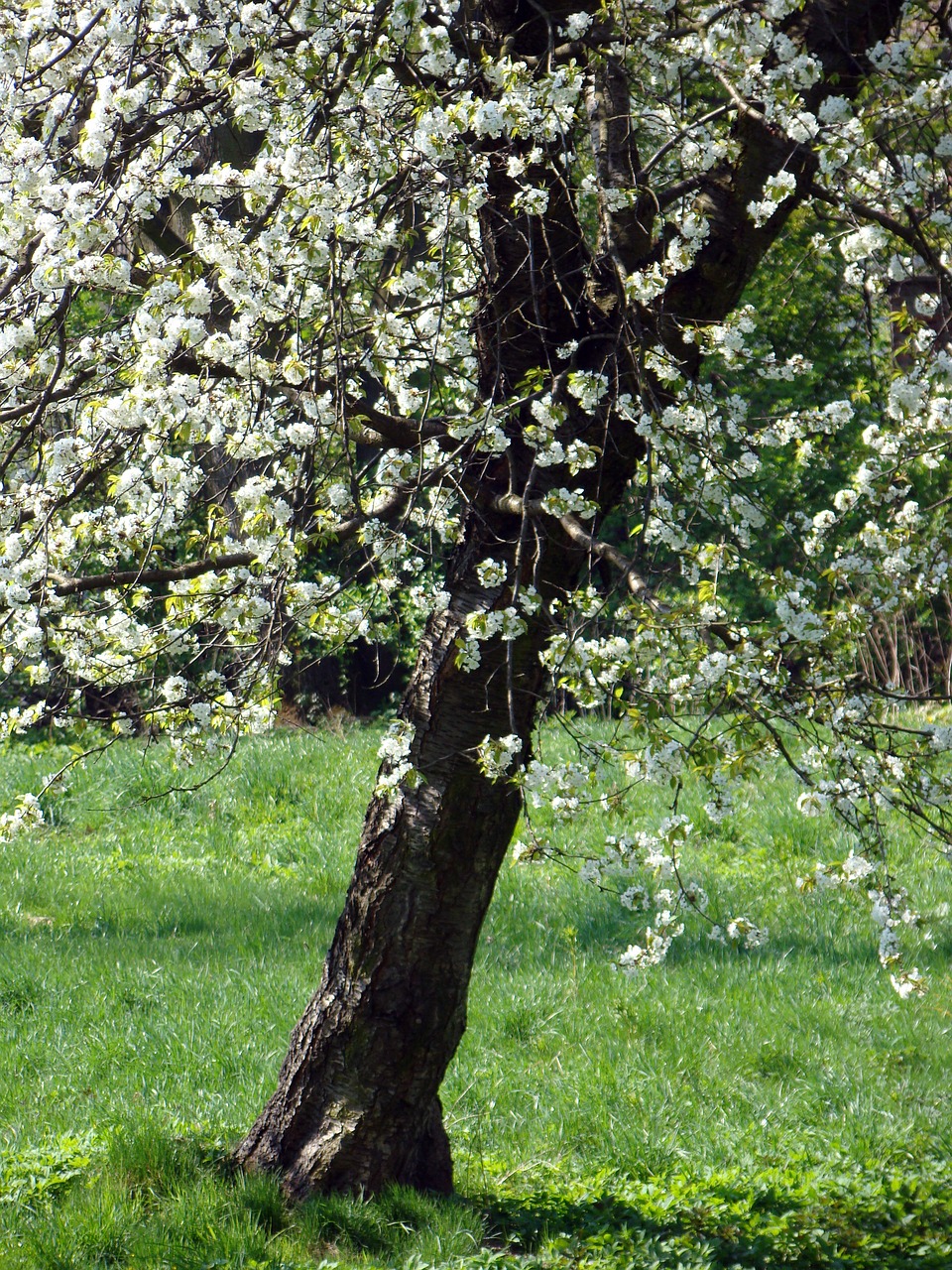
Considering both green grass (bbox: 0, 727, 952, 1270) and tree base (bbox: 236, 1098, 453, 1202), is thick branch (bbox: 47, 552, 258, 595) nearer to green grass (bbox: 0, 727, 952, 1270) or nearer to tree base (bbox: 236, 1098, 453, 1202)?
green grass (bbox: 0, 727, 952, 1270)

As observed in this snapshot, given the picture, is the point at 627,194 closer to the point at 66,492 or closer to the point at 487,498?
the point at 487,498

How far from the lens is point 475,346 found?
3.76 meters

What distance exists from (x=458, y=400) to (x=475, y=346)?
1.33 ft

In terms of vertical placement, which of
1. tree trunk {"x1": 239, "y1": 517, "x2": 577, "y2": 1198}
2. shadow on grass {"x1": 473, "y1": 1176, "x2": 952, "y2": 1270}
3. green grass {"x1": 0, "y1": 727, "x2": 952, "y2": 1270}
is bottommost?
shadow on grass {"x1": 473, "y1": 1176, "x2": 952, "y2": 1270}

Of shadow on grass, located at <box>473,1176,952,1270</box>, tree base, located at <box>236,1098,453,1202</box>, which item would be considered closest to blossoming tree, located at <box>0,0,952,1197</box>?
tree base, located at <box>236,1098,453,1202</box>

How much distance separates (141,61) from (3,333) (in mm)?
1003

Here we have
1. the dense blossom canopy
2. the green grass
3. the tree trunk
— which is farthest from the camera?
the green grass

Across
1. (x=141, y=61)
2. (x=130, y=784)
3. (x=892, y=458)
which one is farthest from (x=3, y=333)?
(x=130, y=784)

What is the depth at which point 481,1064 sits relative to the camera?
5.12m

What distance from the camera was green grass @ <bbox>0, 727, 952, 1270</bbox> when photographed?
369 cm

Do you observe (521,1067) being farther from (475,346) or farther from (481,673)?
(475,346)

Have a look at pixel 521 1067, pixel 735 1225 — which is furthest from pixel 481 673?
pixel 521 1067

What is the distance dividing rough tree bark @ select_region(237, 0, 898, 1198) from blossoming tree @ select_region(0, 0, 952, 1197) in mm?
10

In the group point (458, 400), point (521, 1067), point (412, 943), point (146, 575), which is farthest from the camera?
point (521, 1067)
